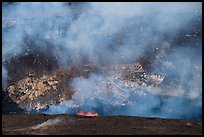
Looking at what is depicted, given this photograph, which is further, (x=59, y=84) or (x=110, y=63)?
(x=110, y=63)

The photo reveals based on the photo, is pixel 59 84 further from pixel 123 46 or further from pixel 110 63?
pixel 123 46

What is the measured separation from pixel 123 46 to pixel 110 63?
2056mm

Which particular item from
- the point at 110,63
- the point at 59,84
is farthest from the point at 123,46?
the point at 59,84

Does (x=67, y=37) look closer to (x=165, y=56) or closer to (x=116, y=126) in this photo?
(x=165, y=56)

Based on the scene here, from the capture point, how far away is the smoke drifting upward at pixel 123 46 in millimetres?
15250

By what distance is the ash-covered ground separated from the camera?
14.8 metres

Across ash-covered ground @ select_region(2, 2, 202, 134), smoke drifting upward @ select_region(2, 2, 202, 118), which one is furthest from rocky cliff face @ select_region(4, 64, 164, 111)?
smoke drifting upward @ select_region(2, 2, 202, 118)

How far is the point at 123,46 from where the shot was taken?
19750mm

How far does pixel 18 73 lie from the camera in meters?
17.2

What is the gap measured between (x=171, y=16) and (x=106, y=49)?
5224 mm

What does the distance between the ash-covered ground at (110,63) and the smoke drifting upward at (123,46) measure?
45 mm

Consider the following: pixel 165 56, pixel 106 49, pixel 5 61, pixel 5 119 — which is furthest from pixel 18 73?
pixel 165 56

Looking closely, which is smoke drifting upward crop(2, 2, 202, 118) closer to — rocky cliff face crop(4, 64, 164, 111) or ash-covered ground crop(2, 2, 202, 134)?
ash-covered ground crop(2, 2, 202, 134)

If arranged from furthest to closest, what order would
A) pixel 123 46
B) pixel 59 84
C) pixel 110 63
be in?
1. pixel 123 46
2. pixel 110 63
3. pixel 59 84
